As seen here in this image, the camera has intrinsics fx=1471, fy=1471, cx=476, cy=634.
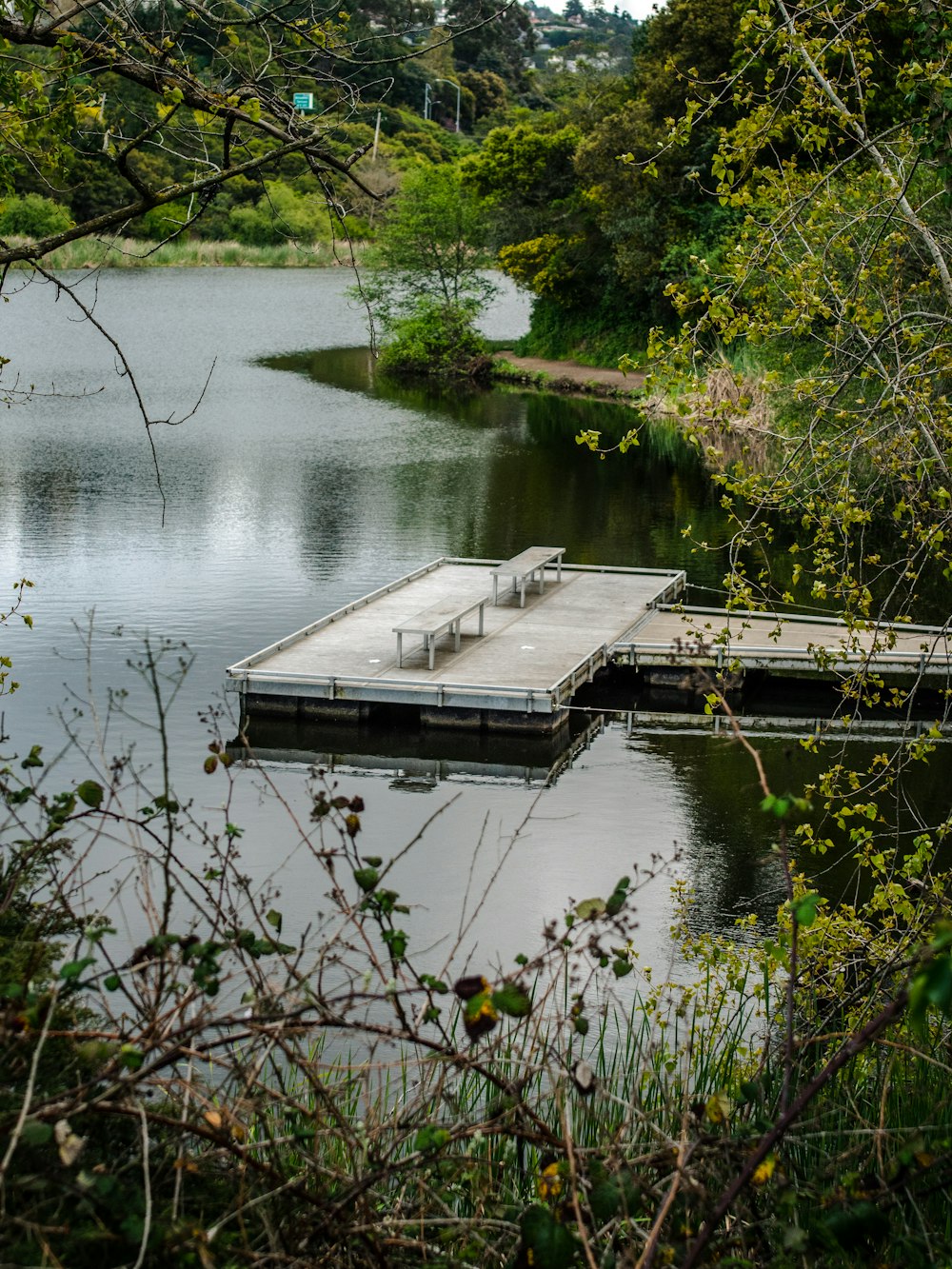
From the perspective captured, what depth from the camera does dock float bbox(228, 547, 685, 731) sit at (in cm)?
1866

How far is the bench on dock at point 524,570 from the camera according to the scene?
22562 mm

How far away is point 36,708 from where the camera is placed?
18.4 metres

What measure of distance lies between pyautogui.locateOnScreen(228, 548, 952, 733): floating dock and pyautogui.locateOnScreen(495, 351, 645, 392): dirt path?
1135 inches

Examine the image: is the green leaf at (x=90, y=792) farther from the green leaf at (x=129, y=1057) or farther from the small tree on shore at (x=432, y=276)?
the small tree on shore at (x=432, y=276)

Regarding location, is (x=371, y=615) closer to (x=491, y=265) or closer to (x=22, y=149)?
(x=22, y=149)

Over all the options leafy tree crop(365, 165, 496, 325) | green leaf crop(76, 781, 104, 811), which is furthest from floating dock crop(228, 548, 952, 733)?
leafy tree crop(365, 165, 496, 325)

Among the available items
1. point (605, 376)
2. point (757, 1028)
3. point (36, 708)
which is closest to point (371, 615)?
point (36, 708)

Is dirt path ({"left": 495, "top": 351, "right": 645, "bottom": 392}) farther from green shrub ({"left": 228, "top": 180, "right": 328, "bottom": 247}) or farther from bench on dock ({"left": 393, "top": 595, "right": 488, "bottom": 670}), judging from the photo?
bench on dock ({"left": 393, "top": 595, "right": 488, "bottom": 670})

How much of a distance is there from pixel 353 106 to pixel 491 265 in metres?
54.5

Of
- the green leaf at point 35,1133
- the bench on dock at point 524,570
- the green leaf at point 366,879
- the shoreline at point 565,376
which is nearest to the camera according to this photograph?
the green leaf at point 35,1133

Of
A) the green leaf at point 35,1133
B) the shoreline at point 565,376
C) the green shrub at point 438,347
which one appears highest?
the green shrub at point 438,347

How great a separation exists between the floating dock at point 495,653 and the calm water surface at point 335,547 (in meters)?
0.95

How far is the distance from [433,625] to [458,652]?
0.90 m

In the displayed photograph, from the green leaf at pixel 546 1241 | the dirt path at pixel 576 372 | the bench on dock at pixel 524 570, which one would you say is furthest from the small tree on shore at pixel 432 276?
the green leaf at pixel 546 1241
